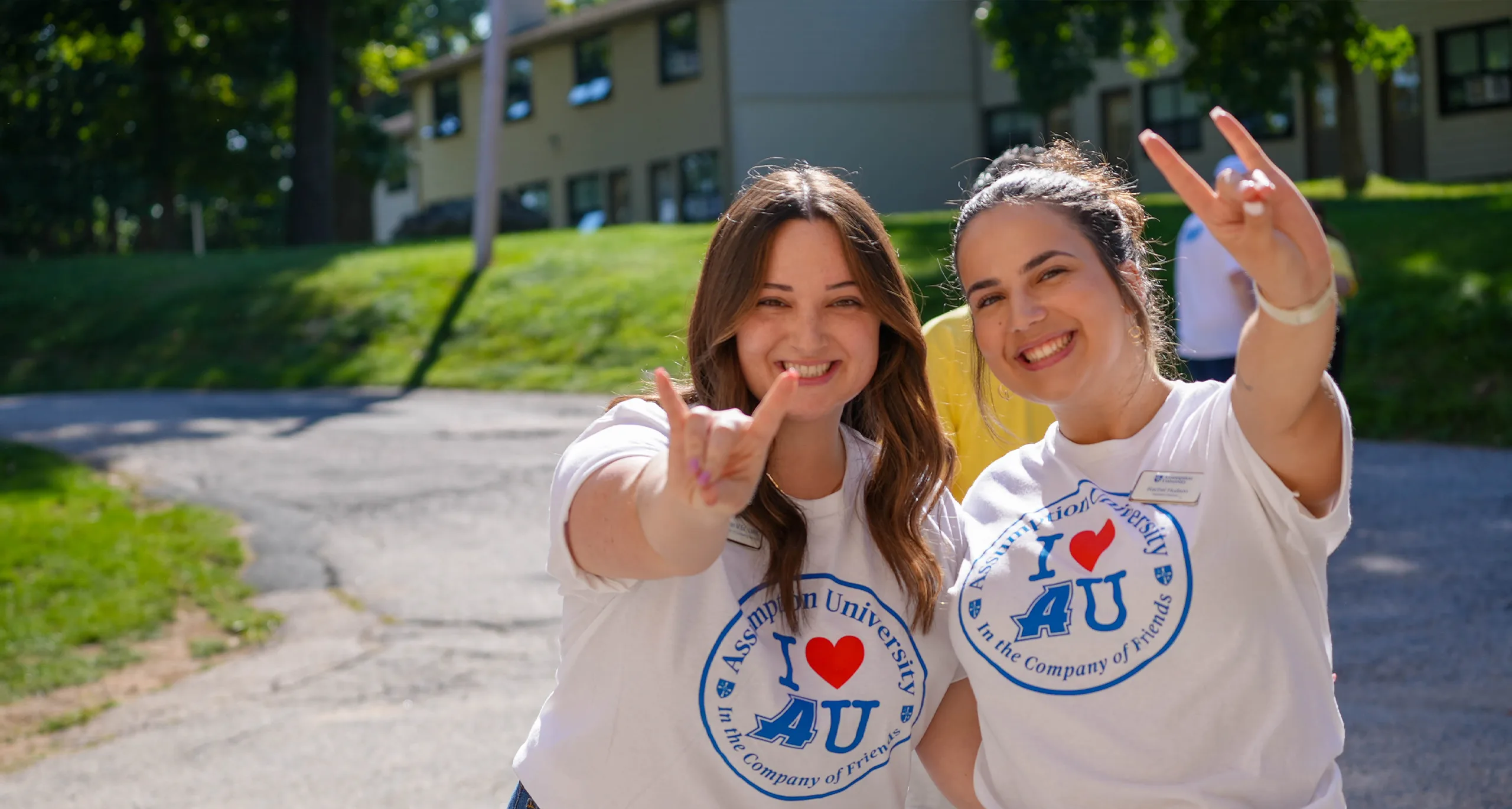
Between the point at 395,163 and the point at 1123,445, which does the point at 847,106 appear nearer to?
the point at 395,163

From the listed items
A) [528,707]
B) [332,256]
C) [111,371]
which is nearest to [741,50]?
[332,256]

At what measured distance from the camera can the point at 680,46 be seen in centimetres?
3159

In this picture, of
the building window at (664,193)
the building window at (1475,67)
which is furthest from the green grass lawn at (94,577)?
the building window at (664,193)

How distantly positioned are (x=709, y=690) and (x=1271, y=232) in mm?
1062

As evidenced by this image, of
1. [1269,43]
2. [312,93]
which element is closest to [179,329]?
[312,93]

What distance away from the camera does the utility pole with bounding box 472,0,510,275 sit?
1803 cm

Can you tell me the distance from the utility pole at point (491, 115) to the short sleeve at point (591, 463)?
1620cm

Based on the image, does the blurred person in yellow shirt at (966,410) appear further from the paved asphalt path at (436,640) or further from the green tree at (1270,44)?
the green tree at (1270,44)

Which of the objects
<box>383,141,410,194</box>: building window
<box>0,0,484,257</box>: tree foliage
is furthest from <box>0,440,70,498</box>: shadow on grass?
<box>383,141,410,194</box>: building window

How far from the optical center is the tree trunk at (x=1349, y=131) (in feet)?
69.6

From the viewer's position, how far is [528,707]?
5559mm

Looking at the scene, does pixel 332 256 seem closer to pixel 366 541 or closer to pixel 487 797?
pixel 366 541

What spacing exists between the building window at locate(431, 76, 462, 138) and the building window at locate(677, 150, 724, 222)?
955 centimetres

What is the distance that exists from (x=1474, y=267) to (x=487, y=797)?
10759 millimetres
